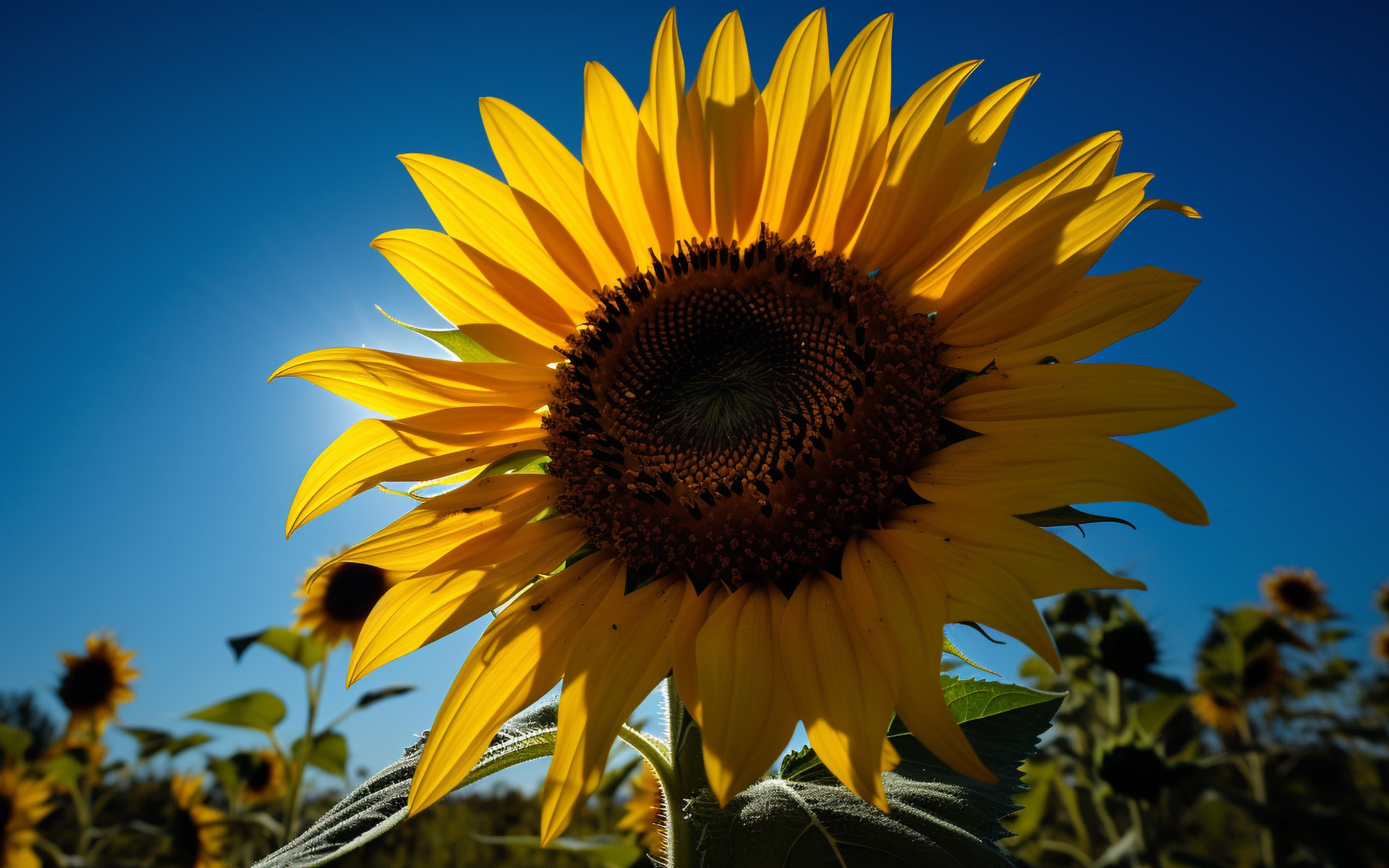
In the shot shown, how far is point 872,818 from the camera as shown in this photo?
1326 millimetres

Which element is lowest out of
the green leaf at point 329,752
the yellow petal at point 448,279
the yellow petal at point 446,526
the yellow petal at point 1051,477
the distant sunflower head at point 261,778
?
the distant sunflower head at point 261,778

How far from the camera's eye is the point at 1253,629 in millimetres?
5941

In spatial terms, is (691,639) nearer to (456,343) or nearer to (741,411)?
(741,411)

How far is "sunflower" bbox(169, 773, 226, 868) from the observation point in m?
6.24

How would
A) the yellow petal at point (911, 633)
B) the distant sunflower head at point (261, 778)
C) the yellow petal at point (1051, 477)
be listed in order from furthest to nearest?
1. the distant sunflower head at point (261, 778)
2. the yellow petal at point (1051, 477)
3. the yellow petal at point (911, 633)

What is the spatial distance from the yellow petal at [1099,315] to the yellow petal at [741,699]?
773 millimetres

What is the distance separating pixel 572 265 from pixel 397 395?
0.57 meters

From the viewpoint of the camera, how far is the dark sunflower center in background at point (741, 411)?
1694mm

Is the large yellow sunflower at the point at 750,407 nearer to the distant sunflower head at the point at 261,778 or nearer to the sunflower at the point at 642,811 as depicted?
the sunflower at the point at 642,811

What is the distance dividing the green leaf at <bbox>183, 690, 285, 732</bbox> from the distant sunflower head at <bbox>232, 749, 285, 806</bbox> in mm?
1932

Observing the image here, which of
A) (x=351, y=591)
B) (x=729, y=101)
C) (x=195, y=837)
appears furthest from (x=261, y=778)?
(x=729, y=101)

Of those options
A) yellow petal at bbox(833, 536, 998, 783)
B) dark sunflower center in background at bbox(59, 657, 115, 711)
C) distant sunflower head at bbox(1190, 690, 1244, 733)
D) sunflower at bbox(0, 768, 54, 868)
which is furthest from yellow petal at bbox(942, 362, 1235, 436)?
dark sunflower center in background at bbox(59, 657, 115, 711)

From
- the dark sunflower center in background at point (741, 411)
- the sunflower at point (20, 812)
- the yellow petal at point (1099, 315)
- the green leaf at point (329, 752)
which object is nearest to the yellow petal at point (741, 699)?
the dark sunflower center in background at point (741, 411)

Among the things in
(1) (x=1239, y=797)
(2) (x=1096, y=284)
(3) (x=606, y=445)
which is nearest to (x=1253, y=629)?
(1) (x=1239, y=797)
